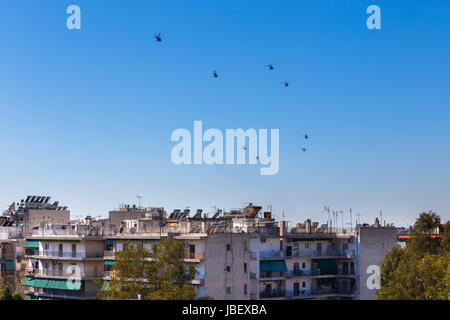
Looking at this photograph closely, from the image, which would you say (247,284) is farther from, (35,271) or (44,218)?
(44,218)

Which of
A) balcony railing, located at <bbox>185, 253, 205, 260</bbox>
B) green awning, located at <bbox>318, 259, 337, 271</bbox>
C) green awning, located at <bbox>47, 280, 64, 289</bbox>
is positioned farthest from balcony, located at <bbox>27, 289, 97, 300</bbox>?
green awning, located at <bbox>318, 259, 337, 271</bbox>

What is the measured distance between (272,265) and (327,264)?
8.43 metres

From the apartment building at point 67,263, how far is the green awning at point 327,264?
72.3 ft

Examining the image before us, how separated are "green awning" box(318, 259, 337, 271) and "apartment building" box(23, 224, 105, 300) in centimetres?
2204

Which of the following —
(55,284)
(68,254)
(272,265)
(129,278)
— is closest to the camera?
(129,278)

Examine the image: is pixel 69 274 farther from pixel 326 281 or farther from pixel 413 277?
pixel 413 277

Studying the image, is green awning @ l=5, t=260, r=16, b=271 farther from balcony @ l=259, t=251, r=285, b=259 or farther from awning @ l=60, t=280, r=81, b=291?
balcony @ l=259, t=251, r=285, b=259

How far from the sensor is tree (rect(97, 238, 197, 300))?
154 feet

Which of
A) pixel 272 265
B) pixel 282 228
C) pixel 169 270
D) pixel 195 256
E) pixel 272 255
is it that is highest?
pixel 282 228

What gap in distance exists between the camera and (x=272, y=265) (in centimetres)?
6134

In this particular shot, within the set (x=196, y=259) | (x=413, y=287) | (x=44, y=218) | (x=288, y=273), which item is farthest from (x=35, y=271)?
(x=413, y=287)

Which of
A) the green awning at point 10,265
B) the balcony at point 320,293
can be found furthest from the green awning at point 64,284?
the balcony at point 320,293

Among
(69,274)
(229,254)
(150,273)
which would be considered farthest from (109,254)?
(150,273)
